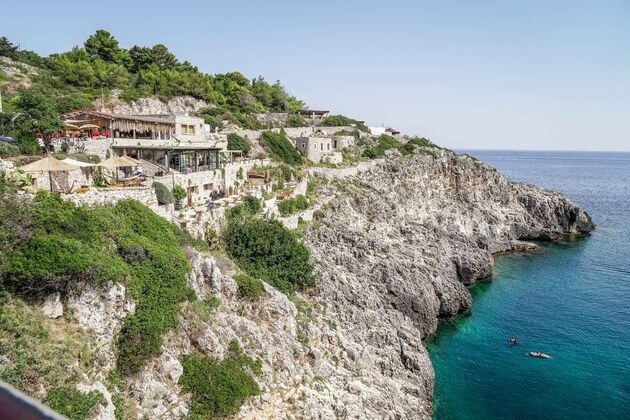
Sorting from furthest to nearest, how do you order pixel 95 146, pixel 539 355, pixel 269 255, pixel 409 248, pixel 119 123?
pixel 409 248 → pixel 119 123 → pixel 95 146 → pixel 539 355 → pixel 269 255

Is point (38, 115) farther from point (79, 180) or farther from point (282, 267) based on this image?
point (282, 267)

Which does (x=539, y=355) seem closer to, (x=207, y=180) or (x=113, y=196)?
(x=207, y=180)

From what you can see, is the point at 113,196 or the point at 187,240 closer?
the point at 113,196

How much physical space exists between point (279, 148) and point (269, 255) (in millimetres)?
29508

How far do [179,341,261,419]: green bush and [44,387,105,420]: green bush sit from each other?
5128 mm

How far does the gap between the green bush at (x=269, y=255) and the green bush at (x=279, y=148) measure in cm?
2452

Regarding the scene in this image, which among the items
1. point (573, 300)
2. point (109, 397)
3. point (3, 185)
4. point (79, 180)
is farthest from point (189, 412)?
point (573, 300)

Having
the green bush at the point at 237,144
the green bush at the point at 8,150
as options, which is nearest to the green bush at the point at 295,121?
the green bush at the point at 237,144

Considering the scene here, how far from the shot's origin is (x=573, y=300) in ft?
151

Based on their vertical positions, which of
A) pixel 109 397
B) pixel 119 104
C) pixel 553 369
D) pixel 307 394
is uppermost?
pixel 119 104

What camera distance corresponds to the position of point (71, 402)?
1553 cm

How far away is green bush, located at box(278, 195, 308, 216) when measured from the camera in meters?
43.7

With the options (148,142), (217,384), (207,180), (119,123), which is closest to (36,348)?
(217,384)

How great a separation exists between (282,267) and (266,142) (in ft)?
103
